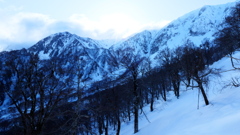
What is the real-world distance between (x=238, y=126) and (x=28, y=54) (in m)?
11.3

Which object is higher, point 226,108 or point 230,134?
point 230,134

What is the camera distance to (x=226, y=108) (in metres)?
9.52

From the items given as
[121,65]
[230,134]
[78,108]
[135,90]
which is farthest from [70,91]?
[230,134]

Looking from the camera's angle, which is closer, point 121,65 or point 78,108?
point 78,108

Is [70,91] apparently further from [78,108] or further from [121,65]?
[121,65]

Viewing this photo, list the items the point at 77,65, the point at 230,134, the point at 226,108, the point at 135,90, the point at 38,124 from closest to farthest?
1. the point at 230,134
2. the point at 38,124
3. the point at 77,65
4. the point at 226,108
5. the point at 135,90

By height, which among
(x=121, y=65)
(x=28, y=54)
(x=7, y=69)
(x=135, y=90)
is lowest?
(x=135, y=90)

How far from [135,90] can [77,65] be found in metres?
6.63

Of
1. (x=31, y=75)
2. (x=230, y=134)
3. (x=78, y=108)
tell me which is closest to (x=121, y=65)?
(x=78, y=108)

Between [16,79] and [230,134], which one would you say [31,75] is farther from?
[230,134]

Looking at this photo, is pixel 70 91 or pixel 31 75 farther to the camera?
pixel 70 91

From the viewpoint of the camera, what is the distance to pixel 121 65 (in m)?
11.6

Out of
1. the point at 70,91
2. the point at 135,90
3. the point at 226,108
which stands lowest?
the point at 226,108

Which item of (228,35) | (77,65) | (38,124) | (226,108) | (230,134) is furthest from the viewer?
(228,35)
